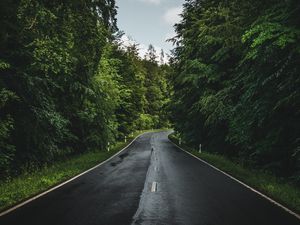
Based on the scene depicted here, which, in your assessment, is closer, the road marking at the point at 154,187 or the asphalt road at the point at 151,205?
the asphalt road at the point at 151,205

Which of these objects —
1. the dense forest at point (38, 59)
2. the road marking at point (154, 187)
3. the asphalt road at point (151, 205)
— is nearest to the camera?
the asphalt road at point (151, 205)

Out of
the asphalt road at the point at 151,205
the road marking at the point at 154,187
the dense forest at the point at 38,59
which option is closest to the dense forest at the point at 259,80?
the asphalt road at the point at 151,205

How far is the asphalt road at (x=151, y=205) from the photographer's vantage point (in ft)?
24.0

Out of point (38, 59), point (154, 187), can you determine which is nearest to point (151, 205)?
point (154, 187)

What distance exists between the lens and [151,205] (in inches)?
344

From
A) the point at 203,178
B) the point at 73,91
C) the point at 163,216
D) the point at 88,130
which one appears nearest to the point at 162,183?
the point at 203,178

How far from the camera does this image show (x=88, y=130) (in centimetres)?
2964

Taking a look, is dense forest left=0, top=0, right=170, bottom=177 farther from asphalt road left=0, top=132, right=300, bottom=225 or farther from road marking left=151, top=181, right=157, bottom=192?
road marking left=151, top=181, right=157, bottom=192

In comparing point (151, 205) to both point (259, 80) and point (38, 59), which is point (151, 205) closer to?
point (38, 59)

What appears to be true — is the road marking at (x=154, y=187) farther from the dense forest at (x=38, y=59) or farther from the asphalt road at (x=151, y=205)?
the dense forest at (x=38, y=59)

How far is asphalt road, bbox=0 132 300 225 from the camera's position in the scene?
7301mm

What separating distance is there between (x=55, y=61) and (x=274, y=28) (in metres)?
8.11

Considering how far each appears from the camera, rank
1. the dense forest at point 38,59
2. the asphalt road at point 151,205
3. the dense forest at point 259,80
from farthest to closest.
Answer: the dense forest at point 38,59
the dense forest at point 259,80
the asphalt road at point 151,205

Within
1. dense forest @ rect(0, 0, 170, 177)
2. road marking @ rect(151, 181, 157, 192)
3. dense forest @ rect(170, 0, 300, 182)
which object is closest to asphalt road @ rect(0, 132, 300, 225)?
road marking @ rect(151, 181, 157, 192)
